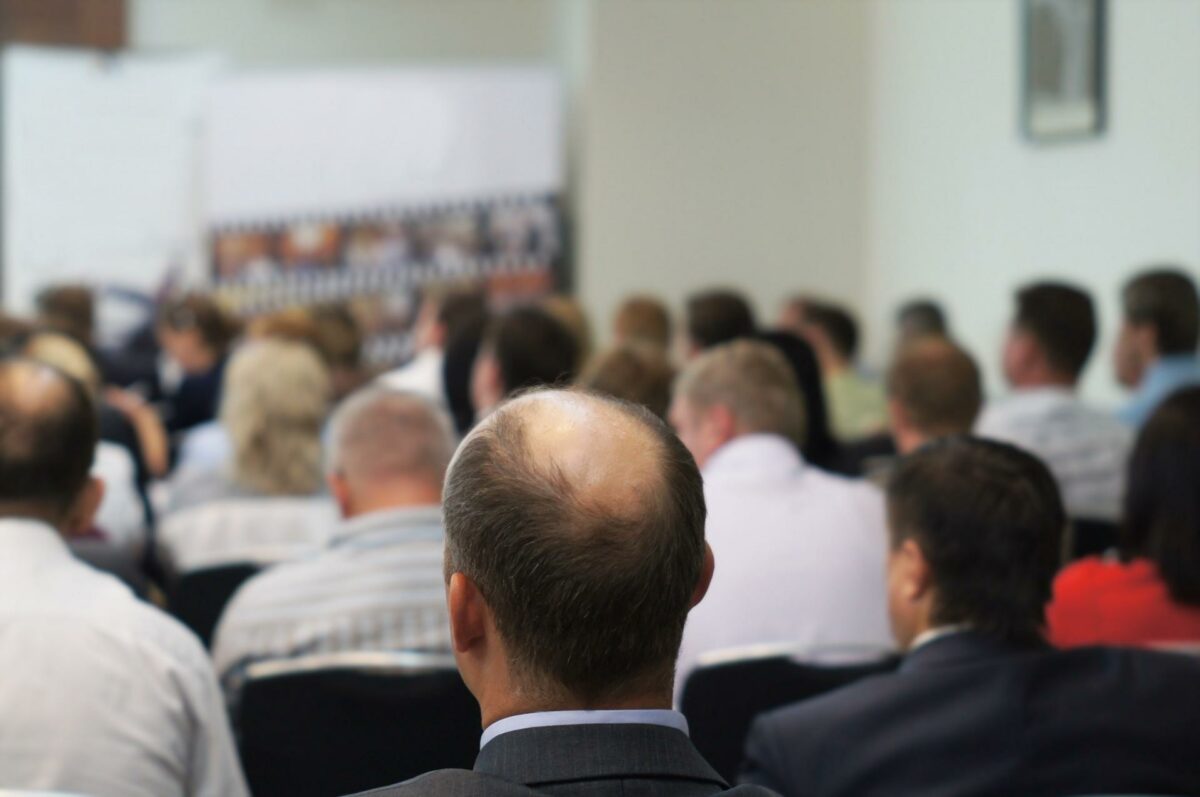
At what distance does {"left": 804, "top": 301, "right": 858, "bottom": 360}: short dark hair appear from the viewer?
5.69 m

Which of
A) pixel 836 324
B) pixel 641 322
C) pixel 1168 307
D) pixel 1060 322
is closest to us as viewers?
pixel 1060 322

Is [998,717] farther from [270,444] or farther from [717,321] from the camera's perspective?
[717,321]

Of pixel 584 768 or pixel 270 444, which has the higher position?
pixel 584 768

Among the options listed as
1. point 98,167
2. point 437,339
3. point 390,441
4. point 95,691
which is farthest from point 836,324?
point 98,167

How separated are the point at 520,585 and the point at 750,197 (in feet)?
23.8

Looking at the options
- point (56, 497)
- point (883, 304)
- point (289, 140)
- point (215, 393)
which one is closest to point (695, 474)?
point (56, 497)

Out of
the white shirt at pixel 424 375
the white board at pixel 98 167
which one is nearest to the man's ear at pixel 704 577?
the white shirt at pixel 424 375

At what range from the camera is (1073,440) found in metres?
3.77

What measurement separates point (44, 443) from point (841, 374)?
4098mm

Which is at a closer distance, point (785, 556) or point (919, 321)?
point (785, 556)

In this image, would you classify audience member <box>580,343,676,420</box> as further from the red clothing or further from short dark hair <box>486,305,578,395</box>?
the red clothing

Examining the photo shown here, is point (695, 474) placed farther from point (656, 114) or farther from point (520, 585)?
point (656, 114)

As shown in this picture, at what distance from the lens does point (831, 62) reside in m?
8.05

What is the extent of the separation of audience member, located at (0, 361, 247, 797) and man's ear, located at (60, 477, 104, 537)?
42 millimetres
